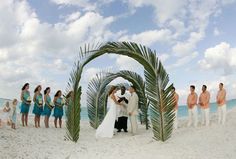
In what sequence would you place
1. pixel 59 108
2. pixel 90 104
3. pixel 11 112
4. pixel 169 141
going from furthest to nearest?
pixel 90 104
pixel 59 108
pixel 11 112
pixel 169 141

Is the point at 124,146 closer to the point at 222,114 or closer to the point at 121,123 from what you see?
the point at 121,123

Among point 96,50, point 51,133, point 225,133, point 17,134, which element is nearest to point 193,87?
point 225,133

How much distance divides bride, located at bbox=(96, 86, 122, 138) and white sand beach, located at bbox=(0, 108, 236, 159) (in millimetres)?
387

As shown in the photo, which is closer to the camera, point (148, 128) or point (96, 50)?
point (96, 50)

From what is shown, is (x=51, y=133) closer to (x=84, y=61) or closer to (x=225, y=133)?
(x=84, y=61)

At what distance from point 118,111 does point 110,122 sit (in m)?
1.06

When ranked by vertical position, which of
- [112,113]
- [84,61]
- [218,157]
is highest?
[84,61]

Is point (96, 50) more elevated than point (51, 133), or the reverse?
point (96, 50)

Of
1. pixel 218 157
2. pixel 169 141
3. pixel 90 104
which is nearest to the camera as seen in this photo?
pixel 218 157

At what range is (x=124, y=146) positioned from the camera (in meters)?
13.2

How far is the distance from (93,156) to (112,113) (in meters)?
4.67

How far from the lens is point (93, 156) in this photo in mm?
11531

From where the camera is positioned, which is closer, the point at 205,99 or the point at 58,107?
the point at 205,99

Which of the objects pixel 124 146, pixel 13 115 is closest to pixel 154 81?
pixel 124 146
